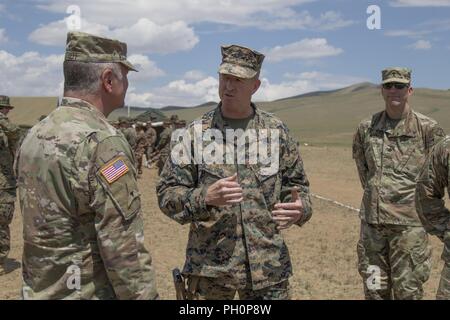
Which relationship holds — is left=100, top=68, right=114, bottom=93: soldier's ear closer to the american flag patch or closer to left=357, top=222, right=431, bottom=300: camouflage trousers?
the american flag patch

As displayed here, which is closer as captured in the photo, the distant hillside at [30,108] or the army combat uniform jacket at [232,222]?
the army combat uniform jacket at [232,222]

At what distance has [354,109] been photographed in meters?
118

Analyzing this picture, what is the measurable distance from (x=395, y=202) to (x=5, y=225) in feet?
17.3

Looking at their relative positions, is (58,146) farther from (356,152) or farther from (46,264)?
(356,152)

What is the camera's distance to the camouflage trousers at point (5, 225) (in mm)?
7836

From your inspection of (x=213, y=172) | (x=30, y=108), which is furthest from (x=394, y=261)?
(x=30, y=108)

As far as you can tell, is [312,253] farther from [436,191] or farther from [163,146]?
[163,146]

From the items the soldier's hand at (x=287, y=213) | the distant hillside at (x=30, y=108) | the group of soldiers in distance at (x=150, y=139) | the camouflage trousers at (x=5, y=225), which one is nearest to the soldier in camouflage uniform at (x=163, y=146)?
the group of soldiers in distance at (x=150, y=139)

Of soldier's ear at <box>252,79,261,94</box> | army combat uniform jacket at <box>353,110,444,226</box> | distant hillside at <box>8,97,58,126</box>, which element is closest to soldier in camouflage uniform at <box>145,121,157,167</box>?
army combat uniform jacket at <box>353,110,444,226</box>

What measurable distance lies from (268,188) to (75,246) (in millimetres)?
1447

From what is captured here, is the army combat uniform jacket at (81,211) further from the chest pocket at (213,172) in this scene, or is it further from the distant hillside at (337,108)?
the distant hillside at (337,108)

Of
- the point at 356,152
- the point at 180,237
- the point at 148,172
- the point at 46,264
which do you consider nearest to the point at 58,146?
the point at 46,264

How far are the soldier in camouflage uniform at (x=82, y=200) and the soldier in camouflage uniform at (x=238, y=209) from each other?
905 millimetres
